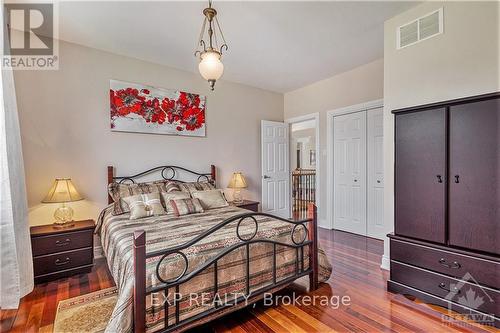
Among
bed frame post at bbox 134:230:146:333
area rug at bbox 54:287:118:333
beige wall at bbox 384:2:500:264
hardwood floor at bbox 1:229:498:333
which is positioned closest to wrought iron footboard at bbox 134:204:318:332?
bed frame post at bbox 134:230:146:333

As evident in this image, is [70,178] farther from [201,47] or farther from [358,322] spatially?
[358,322]

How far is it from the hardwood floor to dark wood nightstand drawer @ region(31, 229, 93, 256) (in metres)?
0.34

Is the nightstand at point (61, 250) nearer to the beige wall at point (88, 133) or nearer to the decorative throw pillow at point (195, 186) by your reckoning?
the beige wall at point (88, 133)

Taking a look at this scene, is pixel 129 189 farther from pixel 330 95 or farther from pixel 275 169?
pixel 330 95

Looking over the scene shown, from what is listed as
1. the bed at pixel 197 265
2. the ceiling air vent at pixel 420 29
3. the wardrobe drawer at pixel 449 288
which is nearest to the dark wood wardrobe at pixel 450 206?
the wardrobe drawer at pixel 449 288

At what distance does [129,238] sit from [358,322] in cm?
196

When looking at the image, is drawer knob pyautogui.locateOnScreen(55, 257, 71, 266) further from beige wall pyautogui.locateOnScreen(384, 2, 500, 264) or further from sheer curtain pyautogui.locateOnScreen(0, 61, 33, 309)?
beige wall pyautogui.locateOnScreen(384, 2, 500, 264)

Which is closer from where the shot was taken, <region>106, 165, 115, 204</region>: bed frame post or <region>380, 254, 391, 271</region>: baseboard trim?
<region>380, 254, 391, 271</region>: baseboard trim

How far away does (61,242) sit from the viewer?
2.73 m

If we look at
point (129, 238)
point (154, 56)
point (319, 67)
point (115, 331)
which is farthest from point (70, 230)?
point (319, 67)

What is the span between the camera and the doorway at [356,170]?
13.4 ft

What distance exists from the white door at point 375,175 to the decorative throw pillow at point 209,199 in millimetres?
2426

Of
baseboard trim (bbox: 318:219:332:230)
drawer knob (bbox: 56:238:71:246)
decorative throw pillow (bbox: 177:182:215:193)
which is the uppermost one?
decorative throw pillow (bbox: 177:182:215:193)

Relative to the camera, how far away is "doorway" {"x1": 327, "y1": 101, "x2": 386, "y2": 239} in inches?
161
